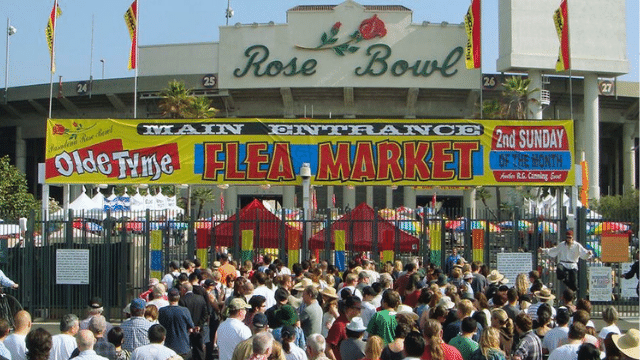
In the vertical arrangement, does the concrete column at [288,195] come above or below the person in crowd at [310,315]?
above

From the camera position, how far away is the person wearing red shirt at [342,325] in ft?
33.6

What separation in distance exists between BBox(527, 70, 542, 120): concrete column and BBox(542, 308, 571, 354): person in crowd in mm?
46461

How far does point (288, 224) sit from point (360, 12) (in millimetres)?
36870

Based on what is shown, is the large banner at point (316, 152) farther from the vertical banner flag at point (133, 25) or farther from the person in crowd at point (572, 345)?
the person in crowd at point (572, 345)

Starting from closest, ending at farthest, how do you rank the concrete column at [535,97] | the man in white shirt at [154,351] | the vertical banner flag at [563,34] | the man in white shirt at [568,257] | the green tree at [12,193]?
the man in white shirt at [154,351] < the man in white shirt at [568,257] < the vertical banner flag at [563,34] < the green tree at [12,193] < the concrete column at [535,97]

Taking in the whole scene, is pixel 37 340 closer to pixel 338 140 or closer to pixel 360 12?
pixel 338 140

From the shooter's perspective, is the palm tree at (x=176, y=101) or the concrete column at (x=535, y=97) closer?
the palm tree at (x=176, y=101)

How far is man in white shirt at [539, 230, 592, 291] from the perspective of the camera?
18906 mm

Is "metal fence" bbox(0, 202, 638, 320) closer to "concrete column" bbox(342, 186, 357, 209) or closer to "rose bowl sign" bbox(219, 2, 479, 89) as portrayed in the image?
"rose bowl sign" bbox(219, 2, 479, 89)

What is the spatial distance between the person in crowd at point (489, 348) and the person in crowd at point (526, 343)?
29.8 inches

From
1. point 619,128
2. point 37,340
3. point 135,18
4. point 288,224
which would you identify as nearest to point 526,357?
point 37,340

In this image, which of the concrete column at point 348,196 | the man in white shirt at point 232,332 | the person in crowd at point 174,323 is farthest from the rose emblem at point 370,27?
the man in white shirt at point 232,332

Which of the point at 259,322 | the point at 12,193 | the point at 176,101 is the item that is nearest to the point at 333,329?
the point at 259,322

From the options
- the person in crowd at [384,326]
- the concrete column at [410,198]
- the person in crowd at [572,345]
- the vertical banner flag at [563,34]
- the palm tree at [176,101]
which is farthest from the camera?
the concrete column at [410,198]
